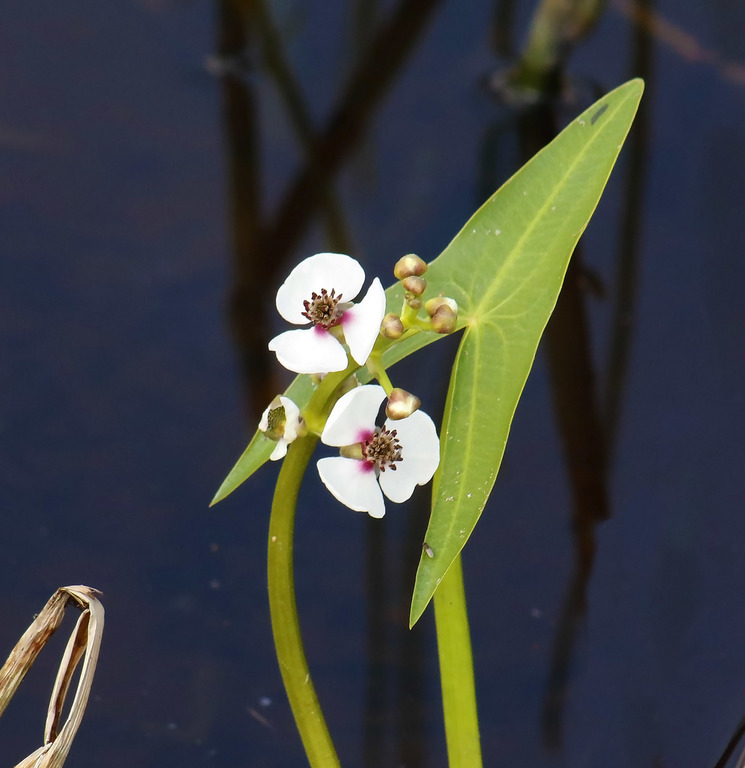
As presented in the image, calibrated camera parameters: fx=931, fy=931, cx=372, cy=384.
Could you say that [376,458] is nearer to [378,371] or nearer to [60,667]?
[378,371]

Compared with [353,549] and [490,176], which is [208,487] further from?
[490,176]

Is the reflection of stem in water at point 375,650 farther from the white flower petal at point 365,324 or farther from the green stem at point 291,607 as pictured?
the white flower petal at point 365,324

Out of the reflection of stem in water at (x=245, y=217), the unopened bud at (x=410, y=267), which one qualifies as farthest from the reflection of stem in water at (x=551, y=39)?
the unopened bud at (x=410, y=267)

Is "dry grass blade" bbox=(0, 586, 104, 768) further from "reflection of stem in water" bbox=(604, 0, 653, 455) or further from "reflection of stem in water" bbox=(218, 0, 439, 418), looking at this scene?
"reflection of stem in water" bbox=(604, 0, 653, 455)

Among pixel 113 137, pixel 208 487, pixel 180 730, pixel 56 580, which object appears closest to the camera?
pixel 180 730

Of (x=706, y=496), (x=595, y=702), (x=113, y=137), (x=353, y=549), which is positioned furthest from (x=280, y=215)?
(x=595, y=702)

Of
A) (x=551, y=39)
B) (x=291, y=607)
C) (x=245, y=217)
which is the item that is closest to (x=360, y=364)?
(x=291, y=607)
